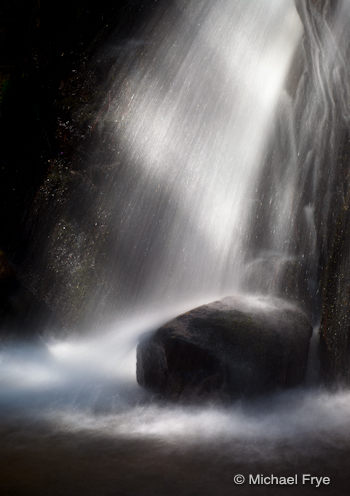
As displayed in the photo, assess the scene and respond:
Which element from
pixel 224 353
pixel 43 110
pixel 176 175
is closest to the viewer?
pixel 224 353

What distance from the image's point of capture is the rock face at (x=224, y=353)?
13.7 feet

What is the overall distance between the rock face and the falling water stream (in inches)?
7.8

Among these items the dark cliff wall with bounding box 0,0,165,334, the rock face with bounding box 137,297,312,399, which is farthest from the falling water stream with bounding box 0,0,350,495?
the dark cliff wall with bounding box 0,0,165,334

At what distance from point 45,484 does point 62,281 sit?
206 inches

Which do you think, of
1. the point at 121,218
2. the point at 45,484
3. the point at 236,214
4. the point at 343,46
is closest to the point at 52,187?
the point at 121,218

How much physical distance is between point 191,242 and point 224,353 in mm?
3753

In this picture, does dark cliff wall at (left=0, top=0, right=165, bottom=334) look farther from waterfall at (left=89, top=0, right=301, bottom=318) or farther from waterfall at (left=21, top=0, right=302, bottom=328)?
waterfall at (left=89, top=0, right=301, bottom=318)

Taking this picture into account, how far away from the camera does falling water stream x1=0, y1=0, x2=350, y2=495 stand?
3240 millimetres

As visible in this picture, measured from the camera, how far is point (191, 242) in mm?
7766

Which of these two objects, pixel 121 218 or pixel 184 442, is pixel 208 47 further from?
pixel 184 442

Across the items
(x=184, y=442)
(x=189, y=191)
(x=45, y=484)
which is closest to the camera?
(x=45, y=484)

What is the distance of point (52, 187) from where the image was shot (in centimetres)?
830

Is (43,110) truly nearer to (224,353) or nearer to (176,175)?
(176,175)

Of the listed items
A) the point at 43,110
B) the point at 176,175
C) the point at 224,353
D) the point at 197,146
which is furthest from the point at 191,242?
the point at 43,110
